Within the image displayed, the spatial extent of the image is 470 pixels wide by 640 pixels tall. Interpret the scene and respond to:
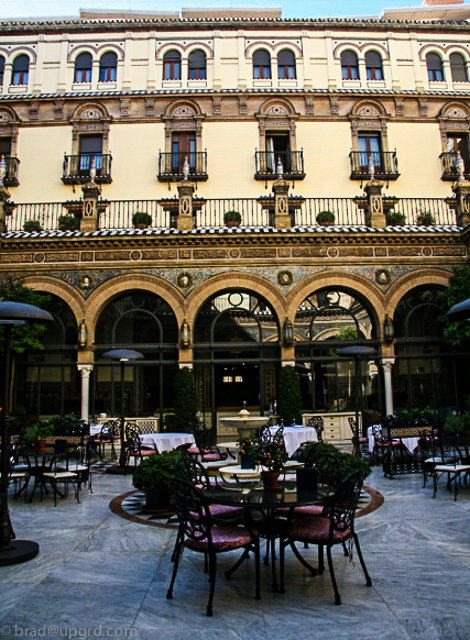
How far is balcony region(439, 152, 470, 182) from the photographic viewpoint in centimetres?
1900

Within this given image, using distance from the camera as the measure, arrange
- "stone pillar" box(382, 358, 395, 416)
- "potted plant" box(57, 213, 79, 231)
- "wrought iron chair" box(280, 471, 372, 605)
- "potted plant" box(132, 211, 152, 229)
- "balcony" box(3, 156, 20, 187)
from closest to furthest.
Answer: "wrought iron chair" box(280, 471, 372, 605) < "stone pillar" box(382, 358, 395, 416) < "potted plant" box(57, 213, 79, 231) < "potted plant" box(132, 211, 152, 229) < "balcony" box(3, 156, 20, 187)

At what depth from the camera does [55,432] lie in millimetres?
10664

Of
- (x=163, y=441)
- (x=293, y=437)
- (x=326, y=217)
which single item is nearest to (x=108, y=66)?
(x=326, y=217)

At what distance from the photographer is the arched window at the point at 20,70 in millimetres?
20266

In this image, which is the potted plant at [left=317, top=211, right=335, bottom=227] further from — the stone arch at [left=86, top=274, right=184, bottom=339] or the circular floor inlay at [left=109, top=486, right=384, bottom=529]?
the circular floor inlay at [left=109, top=486, right=384, bottom=529]

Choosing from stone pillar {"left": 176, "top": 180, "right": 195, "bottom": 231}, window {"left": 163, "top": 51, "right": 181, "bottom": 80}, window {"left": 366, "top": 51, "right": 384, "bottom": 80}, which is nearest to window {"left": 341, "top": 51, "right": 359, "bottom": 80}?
window {"left": 366, "top": 51, "right": 384, "bottom": 80}

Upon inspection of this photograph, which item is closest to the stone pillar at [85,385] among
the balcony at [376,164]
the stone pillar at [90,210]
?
the stone pillar at [90,210]

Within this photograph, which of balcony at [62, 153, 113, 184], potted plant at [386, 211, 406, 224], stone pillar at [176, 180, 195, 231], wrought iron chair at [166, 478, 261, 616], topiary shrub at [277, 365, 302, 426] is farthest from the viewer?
balcony at [62, 153, 113, 184]

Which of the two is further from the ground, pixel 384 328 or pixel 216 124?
pixel 216 124

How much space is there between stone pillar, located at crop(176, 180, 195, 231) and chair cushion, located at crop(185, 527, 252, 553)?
11717 mm

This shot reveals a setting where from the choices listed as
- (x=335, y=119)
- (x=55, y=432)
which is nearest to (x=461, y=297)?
(x=335, y=119)

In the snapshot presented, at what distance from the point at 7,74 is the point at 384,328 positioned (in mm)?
18563

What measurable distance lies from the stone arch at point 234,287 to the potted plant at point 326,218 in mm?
3888

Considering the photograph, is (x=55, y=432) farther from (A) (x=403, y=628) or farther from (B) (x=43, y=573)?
(A) (x=403, y=628)
